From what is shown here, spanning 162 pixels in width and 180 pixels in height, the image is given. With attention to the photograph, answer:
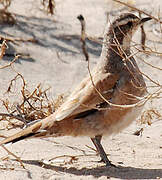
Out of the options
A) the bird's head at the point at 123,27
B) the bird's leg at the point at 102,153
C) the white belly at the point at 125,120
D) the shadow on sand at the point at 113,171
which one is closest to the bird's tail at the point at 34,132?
the shadow on sand at the point at 113,171

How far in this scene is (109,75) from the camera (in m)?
5.28

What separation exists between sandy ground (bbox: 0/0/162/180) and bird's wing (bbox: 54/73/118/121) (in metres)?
0.44

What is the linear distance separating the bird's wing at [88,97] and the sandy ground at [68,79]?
44 centimetres

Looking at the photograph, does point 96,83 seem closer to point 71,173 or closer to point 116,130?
point 116,130

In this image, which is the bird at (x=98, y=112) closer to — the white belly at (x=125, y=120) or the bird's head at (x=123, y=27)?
the white belly at (x=125, y=120)

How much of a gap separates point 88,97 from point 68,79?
4.32 meters

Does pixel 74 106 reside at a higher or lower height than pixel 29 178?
higher

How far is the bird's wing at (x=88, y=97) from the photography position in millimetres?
5074

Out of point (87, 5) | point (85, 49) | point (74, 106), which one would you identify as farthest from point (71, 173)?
point (87, 5)

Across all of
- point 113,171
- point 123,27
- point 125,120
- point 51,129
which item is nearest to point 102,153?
point 113,171

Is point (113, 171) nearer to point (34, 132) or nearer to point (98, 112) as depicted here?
point (98, 112)

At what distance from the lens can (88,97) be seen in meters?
5.10

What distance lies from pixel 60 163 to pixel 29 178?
24.6 inches

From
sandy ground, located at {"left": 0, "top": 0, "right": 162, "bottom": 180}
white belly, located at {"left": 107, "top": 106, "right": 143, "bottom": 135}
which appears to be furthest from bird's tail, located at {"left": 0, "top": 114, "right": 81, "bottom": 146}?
white belly, located at {"left": 107, "top": 106, "right": 143, "bottom": 135}
